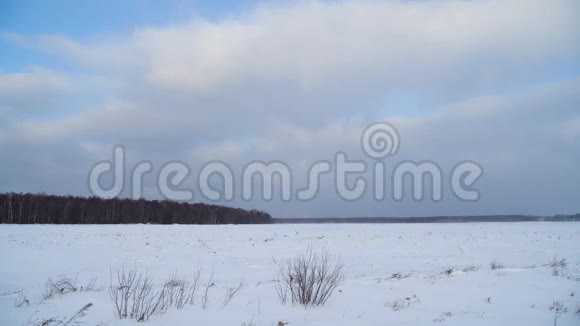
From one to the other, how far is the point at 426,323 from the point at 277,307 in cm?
237

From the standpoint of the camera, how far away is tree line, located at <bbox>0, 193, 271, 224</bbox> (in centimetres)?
6900

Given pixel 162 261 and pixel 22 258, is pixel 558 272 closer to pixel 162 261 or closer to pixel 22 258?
pixel 162 261

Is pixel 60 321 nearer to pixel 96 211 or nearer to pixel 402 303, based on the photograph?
pixel 402 303

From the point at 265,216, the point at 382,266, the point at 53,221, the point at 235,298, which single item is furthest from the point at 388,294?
the point at 265,216

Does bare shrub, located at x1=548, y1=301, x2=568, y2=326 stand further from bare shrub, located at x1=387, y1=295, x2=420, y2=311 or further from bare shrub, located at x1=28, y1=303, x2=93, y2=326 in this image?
bare shrub, located at x1=28, y1=303, x2=93, y2=326

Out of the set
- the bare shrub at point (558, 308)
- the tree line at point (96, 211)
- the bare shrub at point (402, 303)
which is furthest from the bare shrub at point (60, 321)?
the tree line at point (96, 211)

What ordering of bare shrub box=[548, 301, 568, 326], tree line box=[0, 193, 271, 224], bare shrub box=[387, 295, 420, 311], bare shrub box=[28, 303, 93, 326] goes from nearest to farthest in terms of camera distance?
bare shrub box=[28, 303, 93, 326] → bare shrub box=[548, 301, 568, 326] → bare shrub box=[387, 295, 420, 311] → tree line box=[0, 193, 271, 224]

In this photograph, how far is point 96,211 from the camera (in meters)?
78.6

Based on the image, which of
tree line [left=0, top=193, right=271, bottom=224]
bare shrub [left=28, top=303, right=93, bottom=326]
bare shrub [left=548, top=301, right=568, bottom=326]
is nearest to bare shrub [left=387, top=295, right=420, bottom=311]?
bare shrub [left=548, top=301, right=568, bottom=326]

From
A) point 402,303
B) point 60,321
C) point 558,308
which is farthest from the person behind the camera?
point 402,303

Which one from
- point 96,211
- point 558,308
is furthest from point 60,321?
point 96,211

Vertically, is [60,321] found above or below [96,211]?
below

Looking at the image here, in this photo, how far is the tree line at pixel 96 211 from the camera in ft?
226

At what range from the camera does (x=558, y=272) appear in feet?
35.8
